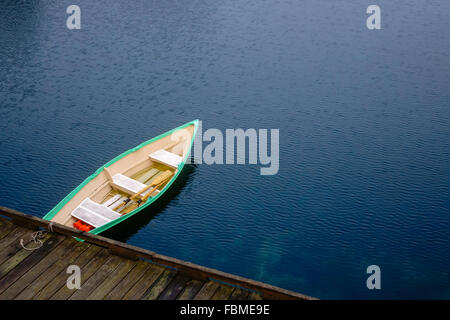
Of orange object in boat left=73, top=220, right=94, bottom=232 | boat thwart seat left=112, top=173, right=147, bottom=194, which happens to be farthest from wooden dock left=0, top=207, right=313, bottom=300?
boat thwart seat left=112, top=173, right=147, bottom=194

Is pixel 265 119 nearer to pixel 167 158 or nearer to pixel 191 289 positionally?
pixel 167 158

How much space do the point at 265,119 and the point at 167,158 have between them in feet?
30.6

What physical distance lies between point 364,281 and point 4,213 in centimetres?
1560

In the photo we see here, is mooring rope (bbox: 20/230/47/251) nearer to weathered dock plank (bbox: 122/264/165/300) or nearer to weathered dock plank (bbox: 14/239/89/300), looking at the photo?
weathered dock plank (bbox: 14/239/89/300)

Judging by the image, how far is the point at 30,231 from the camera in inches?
643

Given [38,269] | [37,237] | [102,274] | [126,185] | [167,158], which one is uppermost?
[167,158]

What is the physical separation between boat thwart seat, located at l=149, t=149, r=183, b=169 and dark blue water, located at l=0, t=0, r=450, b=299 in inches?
57.3

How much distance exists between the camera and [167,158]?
92.2ft

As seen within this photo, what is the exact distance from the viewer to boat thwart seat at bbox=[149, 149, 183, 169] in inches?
1088

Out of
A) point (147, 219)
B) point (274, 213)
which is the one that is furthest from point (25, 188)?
point (274, 213)

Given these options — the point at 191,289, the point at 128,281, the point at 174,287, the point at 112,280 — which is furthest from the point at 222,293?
the point at 112,280

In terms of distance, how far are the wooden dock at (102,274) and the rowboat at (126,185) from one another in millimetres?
6715

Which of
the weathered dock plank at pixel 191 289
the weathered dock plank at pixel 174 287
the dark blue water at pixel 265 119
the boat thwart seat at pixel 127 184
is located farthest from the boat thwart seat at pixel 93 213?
the weathered dock plank at pixel 191 289
